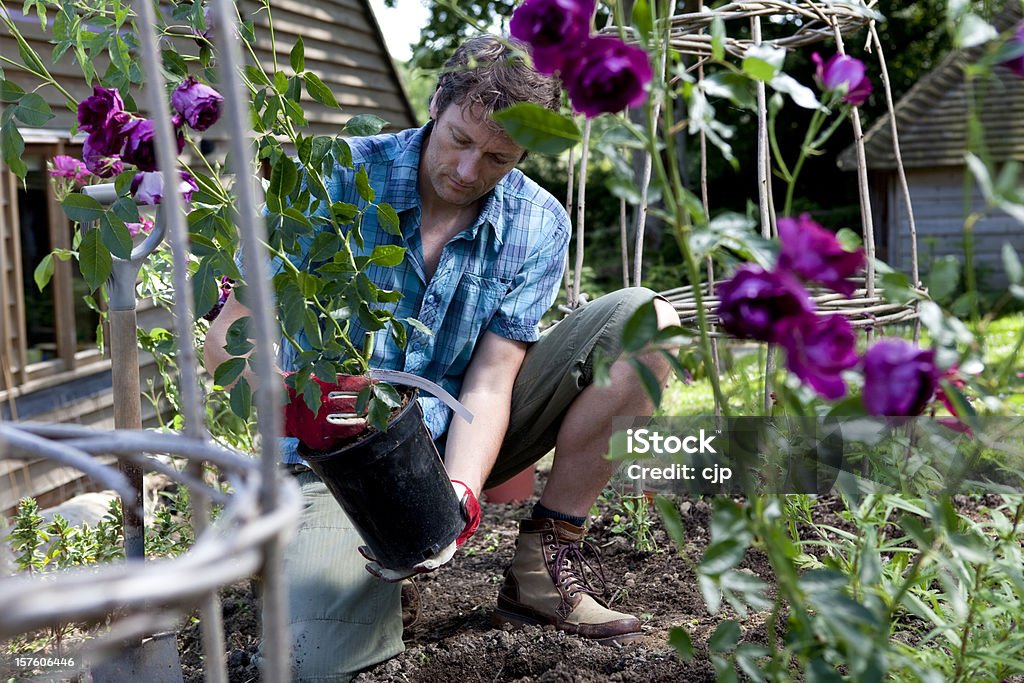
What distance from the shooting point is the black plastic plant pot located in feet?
4.75

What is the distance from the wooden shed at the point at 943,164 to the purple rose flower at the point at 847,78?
8.52 metres

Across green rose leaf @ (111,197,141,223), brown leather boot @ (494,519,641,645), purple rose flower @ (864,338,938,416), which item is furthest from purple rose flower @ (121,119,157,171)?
brown leather boot @ (494,519,641,645)

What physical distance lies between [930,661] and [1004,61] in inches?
29.5

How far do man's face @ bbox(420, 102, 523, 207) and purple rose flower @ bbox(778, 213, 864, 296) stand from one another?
104cm

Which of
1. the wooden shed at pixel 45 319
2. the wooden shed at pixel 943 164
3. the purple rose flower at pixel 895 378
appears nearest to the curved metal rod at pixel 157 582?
the purple rose flower at pixel 895 378

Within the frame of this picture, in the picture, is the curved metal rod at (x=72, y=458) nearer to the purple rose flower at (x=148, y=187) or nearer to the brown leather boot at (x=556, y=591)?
the purple rose flower at (x=148, y=187)

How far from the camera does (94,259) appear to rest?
1334mm

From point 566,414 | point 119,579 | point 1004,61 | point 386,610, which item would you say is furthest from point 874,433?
point 119,579

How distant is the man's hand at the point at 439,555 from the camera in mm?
1548

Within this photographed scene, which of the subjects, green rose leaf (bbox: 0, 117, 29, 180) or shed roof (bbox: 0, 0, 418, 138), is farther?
shed roof (bbox: 0, 0, 418, 138)

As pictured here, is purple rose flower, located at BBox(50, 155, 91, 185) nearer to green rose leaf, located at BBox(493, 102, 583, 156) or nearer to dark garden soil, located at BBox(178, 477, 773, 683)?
dark garden soil, located at BBox(178, 477, 773, 683)

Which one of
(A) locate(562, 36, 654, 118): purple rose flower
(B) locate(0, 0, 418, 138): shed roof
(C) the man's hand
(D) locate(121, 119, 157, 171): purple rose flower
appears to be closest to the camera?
(A) locate(562, 36, 654, 118): purple rose flower

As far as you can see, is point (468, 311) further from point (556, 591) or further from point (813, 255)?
point (813, 255)

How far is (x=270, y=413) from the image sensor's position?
628 millimetres
